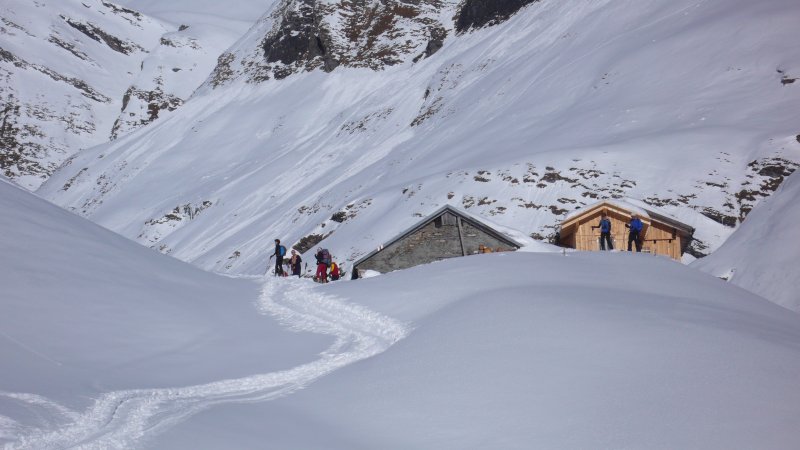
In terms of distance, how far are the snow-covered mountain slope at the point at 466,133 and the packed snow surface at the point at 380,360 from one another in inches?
1134

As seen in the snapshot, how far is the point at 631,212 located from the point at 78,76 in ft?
457

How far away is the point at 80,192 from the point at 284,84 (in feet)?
85.3

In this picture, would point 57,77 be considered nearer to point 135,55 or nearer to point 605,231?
point 135,55

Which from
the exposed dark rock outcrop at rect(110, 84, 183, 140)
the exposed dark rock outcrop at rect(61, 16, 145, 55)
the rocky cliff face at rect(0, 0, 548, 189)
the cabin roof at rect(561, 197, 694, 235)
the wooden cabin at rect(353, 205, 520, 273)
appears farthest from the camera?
the exposed dark rock outcrop at rect(61, 16, 145, 55)

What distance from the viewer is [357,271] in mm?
32844

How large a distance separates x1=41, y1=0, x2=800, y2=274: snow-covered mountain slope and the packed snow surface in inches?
1134

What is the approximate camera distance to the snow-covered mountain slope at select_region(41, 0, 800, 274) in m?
49.1

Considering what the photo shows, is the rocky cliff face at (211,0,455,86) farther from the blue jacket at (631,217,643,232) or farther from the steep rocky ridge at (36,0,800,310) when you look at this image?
the blue jacket at (631,217,643,232)

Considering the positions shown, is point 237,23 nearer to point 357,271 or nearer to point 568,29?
point 568,29

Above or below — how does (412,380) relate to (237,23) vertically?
below

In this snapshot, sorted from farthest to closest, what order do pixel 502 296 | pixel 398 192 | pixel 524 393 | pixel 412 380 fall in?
pixel 398 192 < pixel 502 296 < pixel 412 380 < pixel 524 393

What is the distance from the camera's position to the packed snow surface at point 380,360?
952 cm

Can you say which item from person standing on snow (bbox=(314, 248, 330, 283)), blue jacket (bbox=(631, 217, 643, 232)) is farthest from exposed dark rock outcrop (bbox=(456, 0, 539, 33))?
person standing on snow (bbox=(314, 248, 330, 283))

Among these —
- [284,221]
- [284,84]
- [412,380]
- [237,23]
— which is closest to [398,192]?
[284,221]
